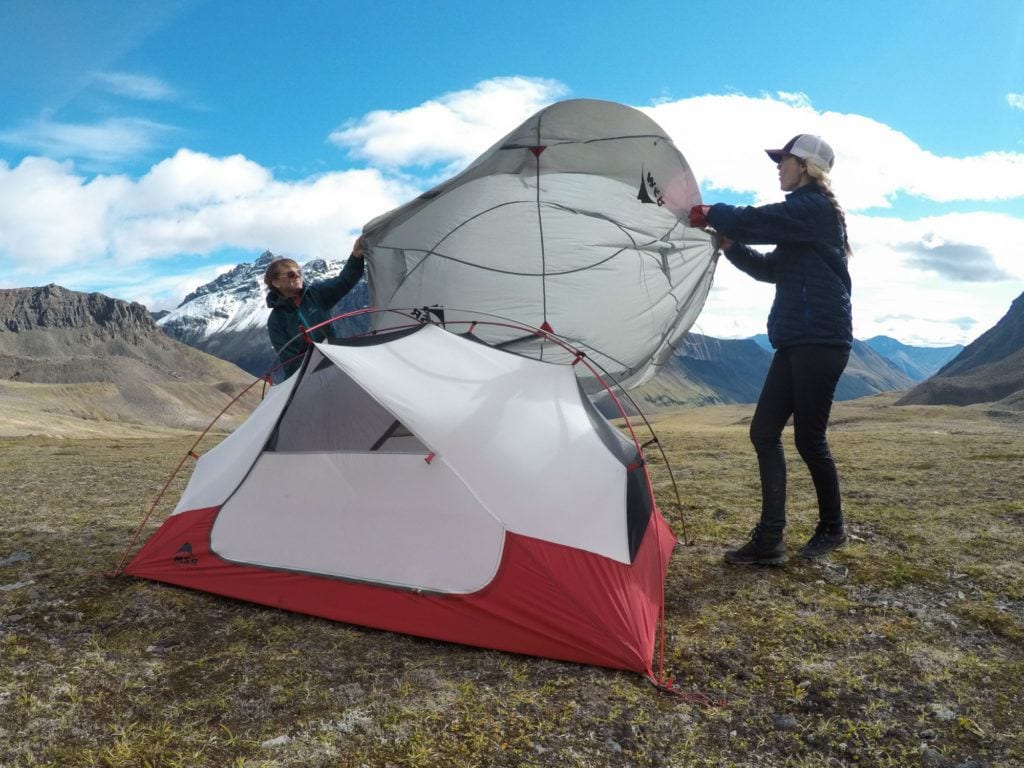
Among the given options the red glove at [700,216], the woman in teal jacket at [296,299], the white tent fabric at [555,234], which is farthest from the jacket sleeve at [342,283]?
the red glove at [700,216]

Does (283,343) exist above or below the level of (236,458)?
above

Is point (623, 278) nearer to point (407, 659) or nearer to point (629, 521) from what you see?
point (629, 521)

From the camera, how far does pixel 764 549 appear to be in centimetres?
617

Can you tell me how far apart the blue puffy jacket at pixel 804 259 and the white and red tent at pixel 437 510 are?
73.2 inches

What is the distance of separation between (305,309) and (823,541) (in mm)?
6022

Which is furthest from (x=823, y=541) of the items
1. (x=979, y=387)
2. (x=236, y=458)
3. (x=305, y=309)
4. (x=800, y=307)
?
(x=979, y=387)

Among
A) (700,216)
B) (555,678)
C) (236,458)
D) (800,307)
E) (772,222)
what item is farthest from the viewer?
(236,458)

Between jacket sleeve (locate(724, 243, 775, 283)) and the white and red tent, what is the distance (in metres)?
1.98

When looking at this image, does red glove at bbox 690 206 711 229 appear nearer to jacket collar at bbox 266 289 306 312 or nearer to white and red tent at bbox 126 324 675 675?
white and red tent at bbox 126 324 675 675

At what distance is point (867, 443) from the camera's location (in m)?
16.0

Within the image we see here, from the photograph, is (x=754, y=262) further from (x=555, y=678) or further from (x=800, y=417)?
(x=555, y=678)

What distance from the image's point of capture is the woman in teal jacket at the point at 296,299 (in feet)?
25.1

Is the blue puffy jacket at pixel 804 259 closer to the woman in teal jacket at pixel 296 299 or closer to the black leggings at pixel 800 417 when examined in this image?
the black leggings at pixel 800 417

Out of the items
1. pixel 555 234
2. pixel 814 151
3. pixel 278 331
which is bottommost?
pixel 278 331
